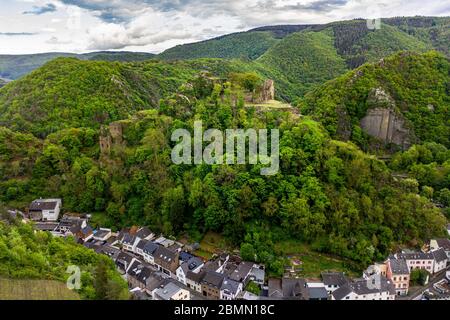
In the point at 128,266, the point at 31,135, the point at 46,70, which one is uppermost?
the point at 46,70

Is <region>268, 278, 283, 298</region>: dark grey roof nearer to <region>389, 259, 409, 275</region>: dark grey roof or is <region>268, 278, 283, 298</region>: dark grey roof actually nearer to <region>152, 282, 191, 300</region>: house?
<region>152, 282, 191, 300</region>: house

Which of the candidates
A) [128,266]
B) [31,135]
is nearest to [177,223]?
[128,266]

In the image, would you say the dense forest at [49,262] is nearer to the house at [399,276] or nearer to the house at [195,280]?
the house at [195,280]

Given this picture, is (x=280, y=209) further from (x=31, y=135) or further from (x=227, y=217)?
Result: (x=31, y=135)

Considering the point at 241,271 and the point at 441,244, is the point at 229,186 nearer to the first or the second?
the point at 241,271

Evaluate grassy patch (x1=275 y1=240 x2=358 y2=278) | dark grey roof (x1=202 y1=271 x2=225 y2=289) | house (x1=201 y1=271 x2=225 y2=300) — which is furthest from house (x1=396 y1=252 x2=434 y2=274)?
house (x1=201 y1=271 x2=225 y2=300)

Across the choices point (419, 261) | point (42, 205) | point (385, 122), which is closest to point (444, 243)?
point (419, 261)

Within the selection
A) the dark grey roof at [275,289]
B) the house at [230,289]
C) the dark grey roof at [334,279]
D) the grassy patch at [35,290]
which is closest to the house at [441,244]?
the dark grey roof at [334,279]
